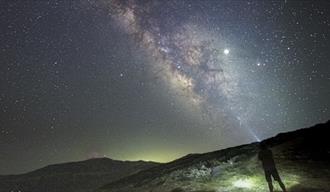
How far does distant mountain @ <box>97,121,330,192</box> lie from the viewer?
60.1 ft

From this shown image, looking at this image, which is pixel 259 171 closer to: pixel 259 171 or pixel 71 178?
pixel 259 171

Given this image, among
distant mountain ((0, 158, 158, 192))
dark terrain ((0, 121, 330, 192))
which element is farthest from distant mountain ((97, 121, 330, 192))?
distant mountain ((0, 158, 158, 192))

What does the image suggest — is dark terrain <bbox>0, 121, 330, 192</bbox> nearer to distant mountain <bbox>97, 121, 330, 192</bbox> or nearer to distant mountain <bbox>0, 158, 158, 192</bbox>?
distant mountain <bbox>97, 121, 330, 192</bbox>

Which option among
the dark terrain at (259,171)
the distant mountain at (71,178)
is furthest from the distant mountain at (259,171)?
the distant mountain at (71,178)

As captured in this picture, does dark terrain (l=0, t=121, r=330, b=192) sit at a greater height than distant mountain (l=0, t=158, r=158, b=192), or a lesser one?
lesser

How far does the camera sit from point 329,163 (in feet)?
66.9

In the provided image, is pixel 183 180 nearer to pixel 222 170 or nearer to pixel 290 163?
pixel 222 170

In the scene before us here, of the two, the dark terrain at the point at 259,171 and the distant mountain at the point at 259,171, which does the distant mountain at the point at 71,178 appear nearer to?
the dark terrain at the point at 259,171

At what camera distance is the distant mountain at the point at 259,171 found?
722 inches

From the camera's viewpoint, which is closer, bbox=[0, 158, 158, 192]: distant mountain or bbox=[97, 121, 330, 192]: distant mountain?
bbox=[97, 121, 330, 192]: distant mountain

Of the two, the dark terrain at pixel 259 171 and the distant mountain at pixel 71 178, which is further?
the distant mountain at pixel 71 178

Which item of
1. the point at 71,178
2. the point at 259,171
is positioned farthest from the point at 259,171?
the point at 71,178

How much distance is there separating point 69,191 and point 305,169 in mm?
47378

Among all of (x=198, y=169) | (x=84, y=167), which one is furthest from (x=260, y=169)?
(x=84, y=167)
